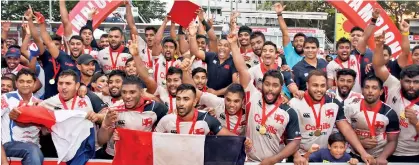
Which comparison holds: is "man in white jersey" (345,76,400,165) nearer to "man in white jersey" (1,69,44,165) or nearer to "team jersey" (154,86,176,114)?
"team jersey" (154,86,176,114)

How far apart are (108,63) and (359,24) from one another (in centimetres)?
483

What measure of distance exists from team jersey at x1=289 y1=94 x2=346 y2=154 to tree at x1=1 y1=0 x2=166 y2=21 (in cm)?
2174

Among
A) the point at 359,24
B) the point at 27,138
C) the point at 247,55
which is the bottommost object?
the point at 27,138

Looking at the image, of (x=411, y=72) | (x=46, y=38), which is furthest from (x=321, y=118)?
(x=46, y=38)

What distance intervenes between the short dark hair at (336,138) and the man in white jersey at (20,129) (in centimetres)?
284

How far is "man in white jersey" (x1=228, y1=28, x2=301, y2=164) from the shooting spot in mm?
5359

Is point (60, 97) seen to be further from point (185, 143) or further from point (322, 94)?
point (322, 94)

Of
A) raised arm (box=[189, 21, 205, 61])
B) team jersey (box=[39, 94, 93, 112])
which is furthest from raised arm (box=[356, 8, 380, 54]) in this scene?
team jersey (box=[39, 94, 93, 112])

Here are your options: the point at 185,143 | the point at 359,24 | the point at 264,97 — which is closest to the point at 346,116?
the point at 264,97

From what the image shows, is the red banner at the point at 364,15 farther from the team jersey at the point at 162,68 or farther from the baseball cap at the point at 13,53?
the baseball cap at the point at 13,53

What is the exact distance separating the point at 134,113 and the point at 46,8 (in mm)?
27872

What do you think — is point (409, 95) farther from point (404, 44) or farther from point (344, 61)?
point (344, 61)

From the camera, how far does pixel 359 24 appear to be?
10.3 meters

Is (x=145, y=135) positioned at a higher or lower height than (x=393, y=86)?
lower
